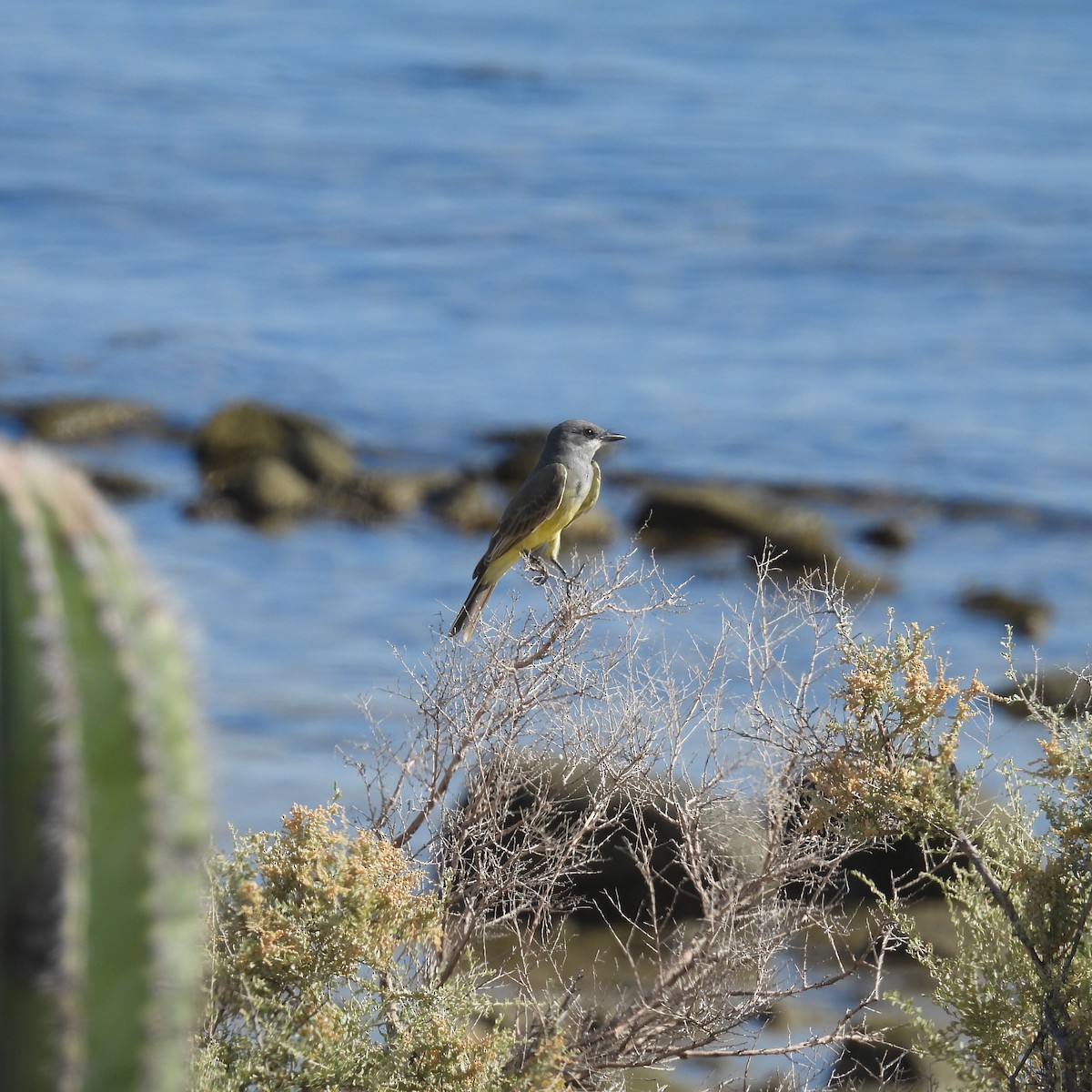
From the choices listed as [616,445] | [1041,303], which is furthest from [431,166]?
[616,445]

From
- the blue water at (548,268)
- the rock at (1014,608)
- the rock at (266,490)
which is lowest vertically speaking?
the rock at (1014,608)

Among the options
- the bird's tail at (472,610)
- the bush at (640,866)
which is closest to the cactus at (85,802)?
the bush at (640,866)

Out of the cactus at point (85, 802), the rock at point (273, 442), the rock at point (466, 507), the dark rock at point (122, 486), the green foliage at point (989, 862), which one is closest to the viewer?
the cactus at point (85, 802)

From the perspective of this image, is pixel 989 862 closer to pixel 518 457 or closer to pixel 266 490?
pixel 266 490

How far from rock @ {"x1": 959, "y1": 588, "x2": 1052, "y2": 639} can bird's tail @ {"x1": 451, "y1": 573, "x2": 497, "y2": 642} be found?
32.7 feet

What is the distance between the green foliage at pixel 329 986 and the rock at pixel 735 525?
13462 mm

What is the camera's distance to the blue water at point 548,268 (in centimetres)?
1764

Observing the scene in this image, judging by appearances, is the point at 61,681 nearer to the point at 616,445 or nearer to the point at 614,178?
the point at 616,445

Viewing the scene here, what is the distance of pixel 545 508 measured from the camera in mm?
7352

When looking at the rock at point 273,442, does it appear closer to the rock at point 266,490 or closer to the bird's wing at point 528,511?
the rock at point 266,490

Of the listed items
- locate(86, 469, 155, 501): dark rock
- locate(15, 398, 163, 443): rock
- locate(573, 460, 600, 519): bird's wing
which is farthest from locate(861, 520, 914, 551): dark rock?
locate(573, 460, 600, 519): bird's wing

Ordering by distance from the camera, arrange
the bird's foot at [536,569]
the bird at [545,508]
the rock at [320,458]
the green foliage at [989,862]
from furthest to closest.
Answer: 1. the rock at [320,458]
2. the bird at [545,508]
3. the bird's foot at [536,569]
4. the green foliage at [989,862]

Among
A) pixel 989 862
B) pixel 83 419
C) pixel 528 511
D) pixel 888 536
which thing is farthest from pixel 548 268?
pixel 989 862

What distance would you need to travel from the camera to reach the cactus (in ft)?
7.82
